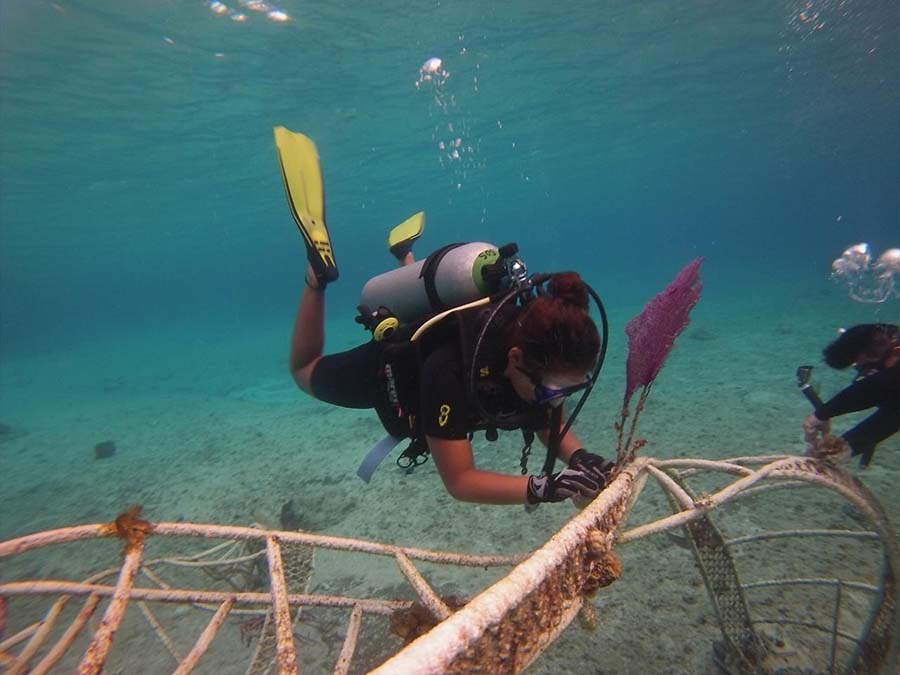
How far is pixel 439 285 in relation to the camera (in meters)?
3.05

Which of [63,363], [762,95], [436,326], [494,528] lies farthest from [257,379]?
[762,95]

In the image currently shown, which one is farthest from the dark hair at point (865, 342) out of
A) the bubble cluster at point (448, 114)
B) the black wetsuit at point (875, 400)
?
the bubble cluster at point (448, 114)

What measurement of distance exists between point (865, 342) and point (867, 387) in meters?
0.50

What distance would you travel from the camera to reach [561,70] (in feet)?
74.5

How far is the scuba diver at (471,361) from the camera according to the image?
7.47ft

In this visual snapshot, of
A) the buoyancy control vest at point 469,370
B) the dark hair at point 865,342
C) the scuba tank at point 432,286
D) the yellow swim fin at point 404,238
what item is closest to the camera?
the buoyancy control vest at point 469,370

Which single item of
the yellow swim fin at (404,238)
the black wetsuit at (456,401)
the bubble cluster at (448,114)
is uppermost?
the bubble cluster at (448,114)

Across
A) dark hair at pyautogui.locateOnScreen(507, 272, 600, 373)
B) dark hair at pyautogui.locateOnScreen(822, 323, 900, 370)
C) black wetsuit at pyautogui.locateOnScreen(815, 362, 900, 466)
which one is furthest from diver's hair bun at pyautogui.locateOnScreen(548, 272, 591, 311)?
dark hair at pyautogui.locateOnScreen(822, 323, 900, 370)

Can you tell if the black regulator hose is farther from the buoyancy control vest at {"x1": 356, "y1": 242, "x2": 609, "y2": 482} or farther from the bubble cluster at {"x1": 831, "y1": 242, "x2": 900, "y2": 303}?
the bubble cluster at {"x1": 831, "y1": 242, "x2": 900, "y2": 303}

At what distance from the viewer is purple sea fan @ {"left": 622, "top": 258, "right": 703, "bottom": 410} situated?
219cm

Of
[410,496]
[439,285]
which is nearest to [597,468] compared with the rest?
[439,285]

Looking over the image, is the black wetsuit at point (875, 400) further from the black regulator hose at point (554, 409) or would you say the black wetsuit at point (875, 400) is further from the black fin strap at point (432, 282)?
the black fin strap at point (432, 282)

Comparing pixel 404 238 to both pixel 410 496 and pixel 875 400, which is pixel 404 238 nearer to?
pixel 410 496

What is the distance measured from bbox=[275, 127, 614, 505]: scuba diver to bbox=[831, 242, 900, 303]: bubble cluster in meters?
16.2
